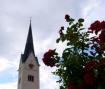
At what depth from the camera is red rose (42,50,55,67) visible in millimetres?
2746

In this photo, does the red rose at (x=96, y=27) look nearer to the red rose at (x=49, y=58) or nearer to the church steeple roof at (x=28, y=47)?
the red rose at (x=49, y=58)

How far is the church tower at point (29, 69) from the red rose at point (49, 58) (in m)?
39.5

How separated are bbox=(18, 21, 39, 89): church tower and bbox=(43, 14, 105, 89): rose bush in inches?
1556

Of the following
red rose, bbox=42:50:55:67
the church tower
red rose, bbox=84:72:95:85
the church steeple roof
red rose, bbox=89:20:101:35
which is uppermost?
the church steeple roof

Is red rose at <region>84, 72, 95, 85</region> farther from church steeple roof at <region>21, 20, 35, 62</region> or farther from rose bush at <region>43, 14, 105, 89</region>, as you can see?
church steeple roof at <region>21, 20, 35, 62</region>

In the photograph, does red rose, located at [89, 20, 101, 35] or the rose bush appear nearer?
the rose bush

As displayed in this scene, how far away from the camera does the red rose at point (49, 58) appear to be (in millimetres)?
2746

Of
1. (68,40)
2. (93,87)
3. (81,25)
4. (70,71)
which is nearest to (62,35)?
(68,40)

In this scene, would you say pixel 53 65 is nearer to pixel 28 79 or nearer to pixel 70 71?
pixel 70 71

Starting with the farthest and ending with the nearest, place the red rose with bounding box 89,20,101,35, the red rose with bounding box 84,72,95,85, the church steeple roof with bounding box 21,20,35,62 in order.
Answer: the church steeple roof with bounding box 21,20,35,62 → the red rose with bounding box 89,20,101,35 → the red rose with bounding box 84,72,95,85

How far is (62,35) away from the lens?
9.63 feet

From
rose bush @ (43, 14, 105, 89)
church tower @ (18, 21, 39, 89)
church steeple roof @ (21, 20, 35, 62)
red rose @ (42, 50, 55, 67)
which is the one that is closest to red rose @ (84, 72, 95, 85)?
rose bush @ (43, 14, 105, 89)

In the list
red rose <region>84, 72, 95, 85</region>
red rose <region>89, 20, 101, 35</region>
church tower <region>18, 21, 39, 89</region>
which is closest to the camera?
red rose <region>84, 72, 95, 85</region>

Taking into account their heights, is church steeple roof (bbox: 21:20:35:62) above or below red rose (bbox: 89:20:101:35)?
above
